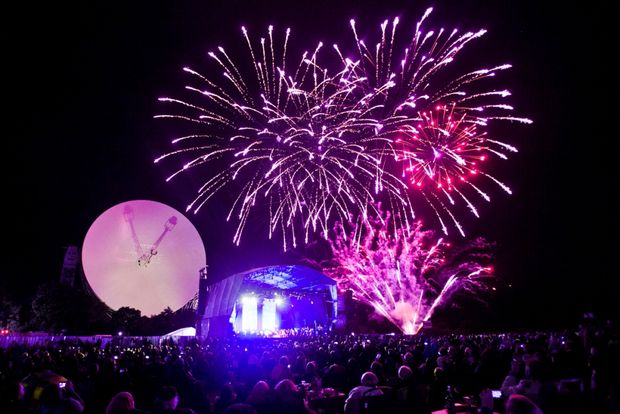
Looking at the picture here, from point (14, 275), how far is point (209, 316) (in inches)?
1424

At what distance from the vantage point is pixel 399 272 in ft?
119

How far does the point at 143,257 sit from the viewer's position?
47.9 meters

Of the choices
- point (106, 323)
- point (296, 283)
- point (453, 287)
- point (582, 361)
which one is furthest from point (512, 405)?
point (106, 323)

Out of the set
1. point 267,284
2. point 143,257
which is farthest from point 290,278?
point 143,257

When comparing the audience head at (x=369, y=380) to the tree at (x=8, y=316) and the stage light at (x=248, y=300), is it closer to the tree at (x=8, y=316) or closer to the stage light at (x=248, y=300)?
the stage light at (x=248, y=300)

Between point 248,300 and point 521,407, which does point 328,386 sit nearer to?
point 521,407

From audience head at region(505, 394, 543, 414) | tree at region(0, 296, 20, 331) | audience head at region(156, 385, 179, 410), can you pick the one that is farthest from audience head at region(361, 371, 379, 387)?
tree at region(0, 296, 20, 331)

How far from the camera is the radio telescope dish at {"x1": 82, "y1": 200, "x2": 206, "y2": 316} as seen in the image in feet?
153

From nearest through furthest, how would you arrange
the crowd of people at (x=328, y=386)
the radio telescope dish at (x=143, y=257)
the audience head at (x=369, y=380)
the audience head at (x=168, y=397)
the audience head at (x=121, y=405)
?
the audience head at (x=121, y=405) → the crowd of people at (x=328, y=386) → the audience head at (x=168, y=397) → the audience head at (x=369, y=380) → the radio telescope dish at (x=143, y=257)

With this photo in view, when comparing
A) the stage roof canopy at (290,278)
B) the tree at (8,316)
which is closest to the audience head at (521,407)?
the stage roof canopy at (290,278)

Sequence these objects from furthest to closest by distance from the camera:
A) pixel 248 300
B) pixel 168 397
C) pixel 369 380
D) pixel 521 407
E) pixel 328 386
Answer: pixel 248 300 < pixel 328 386 < pixel 369 380 < pixel 168 397 < pixel 521 407

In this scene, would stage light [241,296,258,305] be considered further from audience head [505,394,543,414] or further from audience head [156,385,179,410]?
audience head [505,394,543,414]

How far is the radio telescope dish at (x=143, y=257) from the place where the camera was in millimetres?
46688

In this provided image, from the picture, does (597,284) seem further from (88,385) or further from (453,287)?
(88,385)
